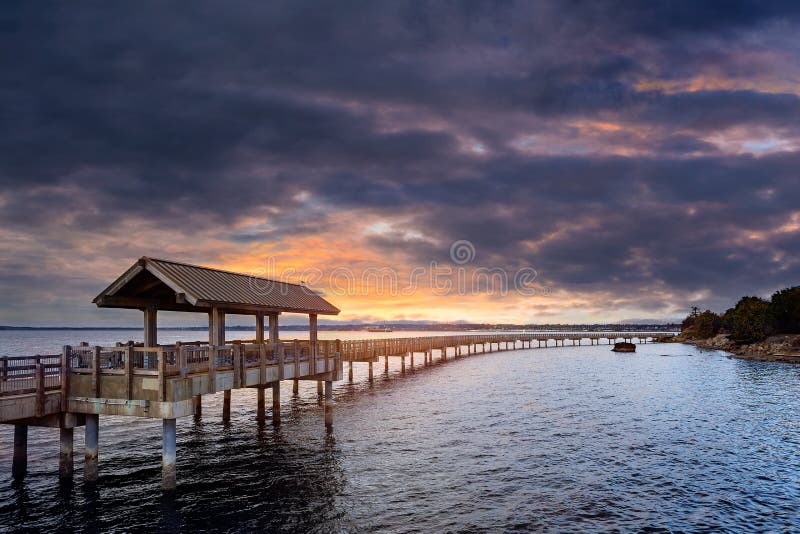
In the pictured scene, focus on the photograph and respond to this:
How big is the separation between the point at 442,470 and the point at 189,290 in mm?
14273

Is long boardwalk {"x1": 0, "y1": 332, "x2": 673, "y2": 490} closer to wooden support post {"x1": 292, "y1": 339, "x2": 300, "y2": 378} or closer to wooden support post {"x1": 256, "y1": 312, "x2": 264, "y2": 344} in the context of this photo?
wooden support post {"x1": 292, "y1": 339, "x2": 300, "y2": 378}

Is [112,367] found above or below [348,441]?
above

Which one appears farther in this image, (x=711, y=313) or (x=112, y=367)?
(x=711, y=313)

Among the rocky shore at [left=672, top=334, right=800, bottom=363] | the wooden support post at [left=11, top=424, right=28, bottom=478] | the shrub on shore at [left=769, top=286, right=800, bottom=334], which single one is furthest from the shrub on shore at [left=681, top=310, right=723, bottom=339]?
the wooden support post at [left=11, top=424, right=28, bottom=478]

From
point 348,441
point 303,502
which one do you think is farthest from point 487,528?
point 348,441

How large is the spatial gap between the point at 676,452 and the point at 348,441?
18091 millimetres

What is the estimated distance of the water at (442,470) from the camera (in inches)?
743

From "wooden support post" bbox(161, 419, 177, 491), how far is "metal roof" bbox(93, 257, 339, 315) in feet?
16.4

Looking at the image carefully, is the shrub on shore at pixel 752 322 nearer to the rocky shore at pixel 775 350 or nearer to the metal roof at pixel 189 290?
the rocky shore at pixel 775 350

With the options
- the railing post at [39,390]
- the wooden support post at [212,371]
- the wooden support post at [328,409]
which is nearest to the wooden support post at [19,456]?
the railing post at [39,390]

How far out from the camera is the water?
18.9 m

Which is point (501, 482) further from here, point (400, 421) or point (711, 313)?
point (711, 313)

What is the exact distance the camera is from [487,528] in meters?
18.2

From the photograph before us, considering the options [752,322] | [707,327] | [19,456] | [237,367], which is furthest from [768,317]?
[19,456]
